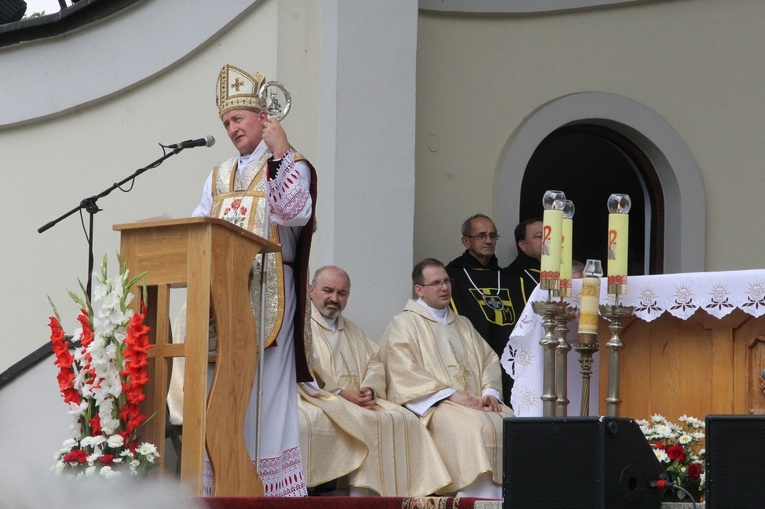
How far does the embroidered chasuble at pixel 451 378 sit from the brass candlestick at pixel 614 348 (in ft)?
6.27

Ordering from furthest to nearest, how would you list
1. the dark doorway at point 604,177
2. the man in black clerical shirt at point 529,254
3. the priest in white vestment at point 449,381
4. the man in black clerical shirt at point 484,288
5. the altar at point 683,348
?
the dark doorway at point 604,177 < the man in black clerical shirt at point 529,254 < the man in black clerical shirt at point 484,288 < the priest in white vestment at point 449,381 < the altar at point 683,348

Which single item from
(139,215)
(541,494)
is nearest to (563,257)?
(541,494)

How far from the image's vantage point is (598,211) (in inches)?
412

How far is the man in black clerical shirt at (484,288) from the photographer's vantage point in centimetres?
887

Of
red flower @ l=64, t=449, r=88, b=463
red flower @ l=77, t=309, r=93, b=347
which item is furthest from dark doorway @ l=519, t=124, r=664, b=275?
red flower @ l=64, t=449, r=88, b=463

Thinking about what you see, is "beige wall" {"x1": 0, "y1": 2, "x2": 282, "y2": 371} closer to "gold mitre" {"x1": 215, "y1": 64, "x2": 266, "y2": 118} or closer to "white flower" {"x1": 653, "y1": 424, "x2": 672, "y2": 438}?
"gold mitre" {"x1": 215, "y1": 64, "x2": 266, "y2": 118}

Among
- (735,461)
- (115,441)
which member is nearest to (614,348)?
(735,461)

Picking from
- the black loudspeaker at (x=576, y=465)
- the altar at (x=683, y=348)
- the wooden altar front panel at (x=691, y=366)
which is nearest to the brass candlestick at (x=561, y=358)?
the altar at (x=683, y=348)

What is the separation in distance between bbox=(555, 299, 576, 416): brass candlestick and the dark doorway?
4.09m

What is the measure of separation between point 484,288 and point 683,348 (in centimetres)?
312

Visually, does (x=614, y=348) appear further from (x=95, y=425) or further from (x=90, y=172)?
(x=90, y=172)

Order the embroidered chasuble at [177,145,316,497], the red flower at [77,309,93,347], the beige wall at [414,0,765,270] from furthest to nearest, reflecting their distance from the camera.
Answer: the beige wall at [414,0,765,270] → the embroidered chasuble at [177,145,316,497] → the red flower at [77,309,93,347]

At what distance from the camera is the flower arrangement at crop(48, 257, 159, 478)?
5.27 meters

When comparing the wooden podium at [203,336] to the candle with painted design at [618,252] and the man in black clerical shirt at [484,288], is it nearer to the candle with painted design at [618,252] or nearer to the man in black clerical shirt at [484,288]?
the candle with painted design at [618,252]
